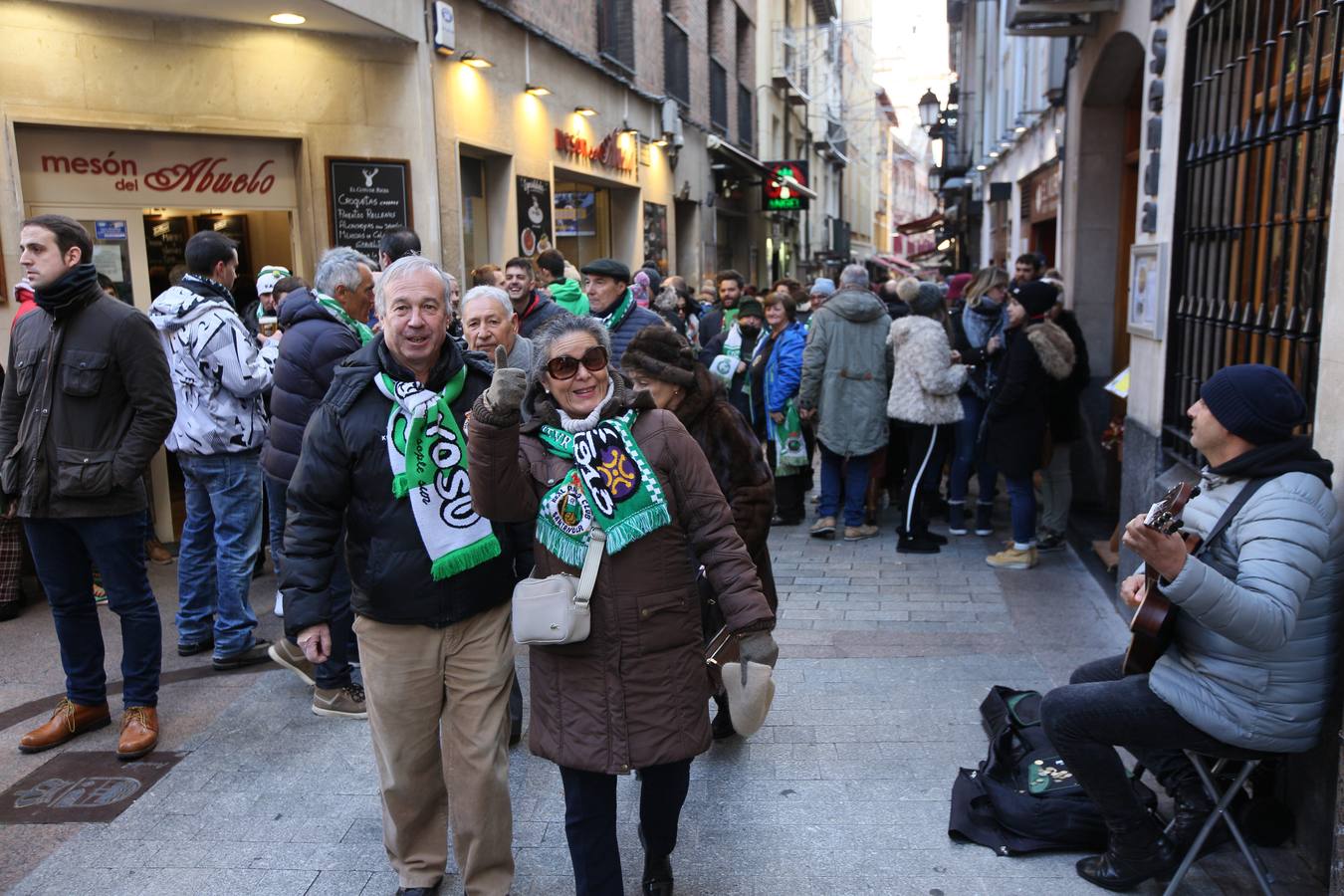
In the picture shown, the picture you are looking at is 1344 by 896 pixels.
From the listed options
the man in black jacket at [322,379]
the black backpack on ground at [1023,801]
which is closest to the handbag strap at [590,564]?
the black backpack on ground at [1023,801]

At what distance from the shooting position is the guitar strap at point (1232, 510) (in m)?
3.11

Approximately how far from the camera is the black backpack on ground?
11.9 ft

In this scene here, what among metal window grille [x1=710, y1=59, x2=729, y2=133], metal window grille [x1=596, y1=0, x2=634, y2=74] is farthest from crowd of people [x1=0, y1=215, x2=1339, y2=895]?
metal window grille [x1=710, y1=59, x2=729, y2=133]

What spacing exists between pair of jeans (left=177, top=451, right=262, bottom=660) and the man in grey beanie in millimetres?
4007

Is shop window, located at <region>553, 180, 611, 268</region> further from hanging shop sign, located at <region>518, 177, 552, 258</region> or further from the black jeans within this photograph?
the black jeans

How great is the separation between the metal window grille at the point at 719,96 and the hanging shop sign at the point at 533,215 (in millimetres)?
9702

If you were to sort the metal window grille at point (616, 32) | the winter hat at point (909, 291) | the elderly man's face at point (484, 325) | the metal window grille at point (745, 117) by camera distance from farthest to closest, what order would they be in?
the metal window grille at point (745, 117) < the metal window grille at point (616, 32) < the winter hat at point (909, 291) < the elderly man's face at point (484, 325)

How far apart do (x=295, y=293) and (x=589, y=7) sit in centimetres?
1045

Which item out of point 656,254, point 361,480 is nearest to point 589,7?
point 656,254

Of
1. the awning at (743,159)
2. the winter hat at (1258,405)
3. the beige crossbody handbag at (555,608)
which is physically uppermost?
the awning at (743,159)

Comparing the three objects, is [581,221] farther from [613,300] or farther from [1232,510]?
[1232,510]

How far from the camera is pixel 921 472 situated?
307 inches

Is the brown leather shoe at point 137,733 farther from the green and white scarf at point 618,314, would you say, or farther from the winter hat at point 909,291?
the winter hat at point 909,291

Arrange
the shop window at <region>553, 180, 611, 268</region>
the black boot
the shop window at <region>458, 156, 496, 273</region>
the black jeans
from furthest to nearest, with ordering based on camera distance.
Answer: the shop window at <region>553, 180, 611, 268</region>
the shop window at <region>458, 156, 496, 273</region>
the black boot
the black jeans
